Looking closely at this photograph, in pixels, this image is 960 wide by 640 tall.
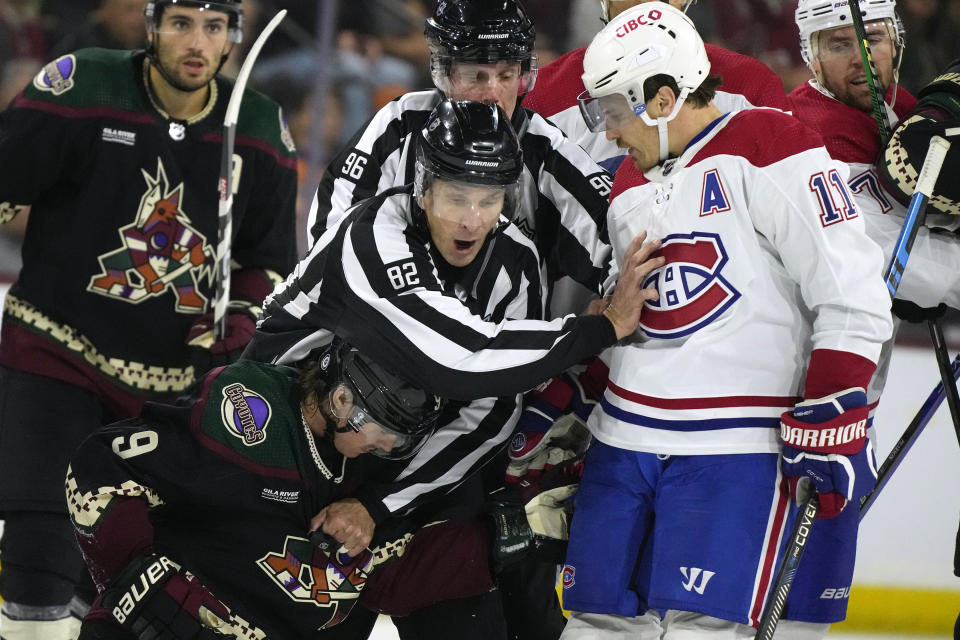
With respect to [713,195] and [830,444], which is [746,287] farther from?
[830,444]

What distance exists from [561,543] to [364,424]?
0.48m

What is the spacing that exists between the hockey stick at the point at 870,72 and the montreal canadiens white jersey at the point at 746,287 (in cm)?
49

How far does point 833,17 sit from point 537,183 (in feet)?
2.28

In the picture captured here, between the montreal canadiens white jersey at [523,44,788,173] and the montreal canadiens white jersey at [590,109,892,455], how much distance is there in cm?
50

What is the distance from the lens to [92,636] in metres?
2.19

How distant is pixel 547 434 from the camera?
251 cm

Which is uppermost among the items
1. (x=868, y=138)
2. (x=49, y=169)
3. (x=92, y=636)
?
(x=868, y=138)

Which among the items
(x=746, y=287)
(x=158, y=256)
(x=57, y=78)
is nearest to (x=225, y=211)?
(x=158, y=256)

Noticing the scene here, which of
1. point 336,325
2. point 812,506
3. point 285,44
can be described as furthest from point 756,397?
point 285,44

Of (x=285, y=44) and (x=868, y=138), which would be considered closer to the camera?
(x=868, y=138)

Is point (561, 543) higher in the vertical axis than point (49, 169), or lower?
lower

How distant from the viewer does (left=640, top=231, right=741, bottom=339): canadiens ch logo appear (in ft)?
6.95

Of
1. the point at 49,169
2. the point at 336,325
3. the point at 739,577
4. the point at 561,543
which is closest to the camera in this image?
the point at 739,577

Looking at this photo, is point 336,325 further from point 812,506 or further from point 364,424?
point 812,506
